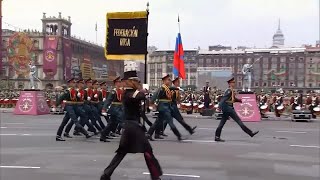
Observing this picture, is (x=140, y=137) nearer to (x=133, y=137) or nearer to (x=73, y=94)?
(x=133, y=137)

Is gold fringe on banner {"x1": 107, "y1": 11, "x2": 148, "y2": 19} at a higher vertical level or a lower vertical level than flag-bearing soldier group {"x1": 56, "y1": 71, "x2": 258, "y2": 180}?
higher

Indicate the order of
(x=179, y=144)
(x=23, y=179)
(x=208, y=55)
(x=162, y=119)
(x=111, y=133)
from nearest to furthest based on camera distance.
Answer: (x=23, y=179)
(x=179, y=144)
(x=162, y=119)
(x=111, y=133)
(x=208, y=55)

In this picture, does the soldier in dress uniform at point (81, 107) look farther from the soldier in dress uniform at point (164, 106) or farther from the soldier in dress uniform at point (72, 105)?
the soldier in dress uniform at point (164, 106)

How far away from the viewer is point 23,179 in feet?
24.1

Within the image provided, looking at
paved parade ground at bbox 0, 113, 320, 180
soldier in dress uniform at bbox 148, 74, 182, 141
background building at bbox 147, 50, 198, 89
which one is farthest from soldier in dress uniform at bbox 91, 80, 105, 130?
background building at bbox 147, 50, 198, 89

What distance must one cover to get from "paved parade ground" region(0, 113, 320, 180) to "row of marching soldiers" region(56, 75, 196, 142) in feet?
1.28

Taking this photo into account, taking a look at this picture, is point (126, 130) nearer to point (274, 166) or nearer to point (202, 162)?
point (202, 162)

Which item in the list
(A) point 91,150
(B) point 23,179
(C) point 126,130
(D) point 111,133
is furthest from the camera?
(D) point 111,133

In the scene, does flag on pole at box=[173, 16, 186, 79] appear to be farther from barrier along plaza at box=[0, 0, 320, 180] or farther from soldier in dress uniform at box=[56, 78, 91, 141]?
soldier in dress uniform at box=[56, 78, 91, 141]

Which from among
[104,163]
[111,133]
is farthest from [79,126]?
[104,163]

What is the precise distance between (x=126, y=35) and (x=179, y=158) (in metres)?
6.72

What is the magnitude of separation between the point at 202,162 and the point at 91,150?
2.88 metres

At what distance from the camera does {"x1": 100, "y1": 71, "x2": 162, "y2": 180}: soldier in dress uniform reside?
Result: 6.61m

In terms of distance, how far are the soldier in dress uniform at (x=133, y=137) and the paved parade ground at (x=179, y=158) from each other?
30.1 inches
